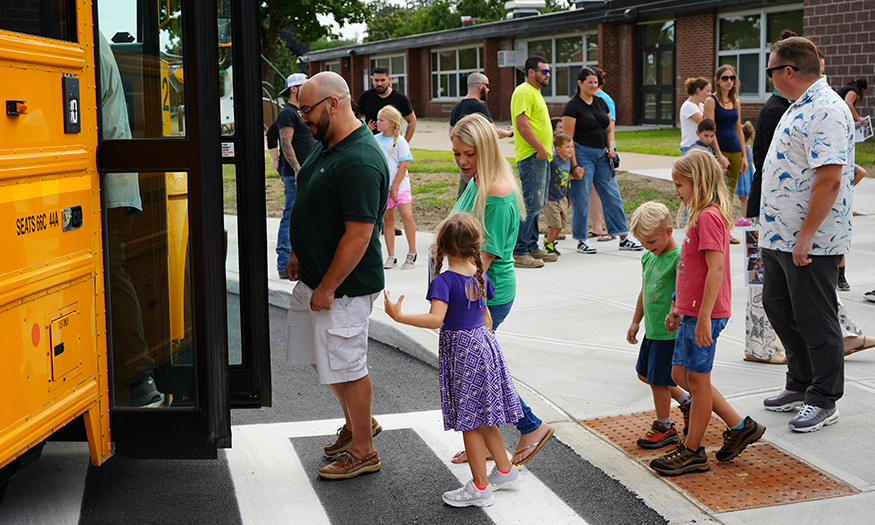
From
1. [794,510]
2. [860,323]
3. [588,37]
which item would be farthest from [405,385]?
[588,37]

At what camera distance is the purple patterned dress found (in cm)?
368

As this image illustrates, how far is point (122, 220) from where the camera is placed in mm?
3650

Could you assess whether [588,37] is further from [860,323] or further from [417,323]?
[417,323]

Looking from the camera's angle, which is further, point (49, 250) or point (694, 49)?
point (694, 49)

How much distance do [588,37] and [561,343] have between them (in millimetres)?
27549

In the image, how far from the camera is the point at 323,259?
3.97m

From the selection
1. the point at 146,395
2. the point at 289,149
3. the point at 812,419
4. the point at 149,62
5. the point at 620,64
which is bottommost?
the point at 812,419

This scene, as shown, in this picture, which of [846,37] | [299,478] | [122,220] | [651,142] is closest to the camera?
[122,220]

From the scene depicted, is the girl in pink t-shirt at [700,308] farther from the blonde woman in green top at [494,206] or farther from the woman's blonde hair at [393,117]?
the woman's blonde hair at [393,117]

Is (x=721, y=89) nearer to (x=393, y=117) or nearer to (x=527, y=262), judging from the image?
(x=527, y=262)

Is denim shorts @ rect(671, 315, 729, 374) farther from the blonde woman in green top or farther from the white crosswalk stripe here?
the white crosswalk stripe

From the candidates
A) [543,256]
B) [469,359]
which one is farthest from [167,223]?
[543,256]

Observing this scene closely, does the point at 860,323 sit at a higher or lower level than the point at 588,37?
lower

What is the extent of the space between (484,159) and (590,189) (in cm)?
566
